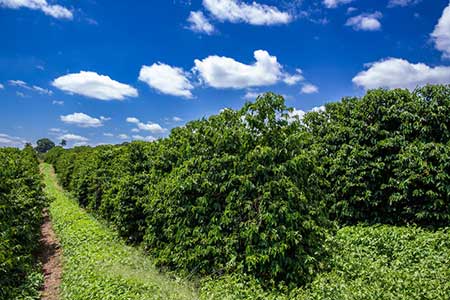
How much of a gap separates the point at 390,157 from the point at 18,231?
35.4 feet

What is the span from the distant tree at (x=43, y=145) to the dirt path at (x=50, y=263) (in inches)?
3995

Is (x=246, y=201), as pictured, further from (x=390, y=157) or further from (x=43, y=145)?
(x=43, y=145)

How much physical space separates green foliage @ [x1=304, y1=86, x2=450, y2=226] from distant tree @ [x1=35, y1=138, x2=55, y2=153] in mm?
109831

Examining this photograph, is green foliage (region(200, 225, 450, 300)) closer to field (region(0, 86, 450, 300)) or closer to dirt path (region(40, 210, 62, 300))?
field (region(0, 86, 450, 300))

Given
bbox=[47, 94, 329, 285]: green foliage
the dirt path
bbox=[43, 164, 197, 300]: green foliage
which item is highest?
bbox=[47, 94, 329, 285]: green foliage

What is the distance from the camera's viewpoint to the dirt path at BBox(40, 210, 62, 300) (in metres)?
7.88

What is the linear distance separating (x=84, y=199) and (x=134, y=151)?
897 centimetres

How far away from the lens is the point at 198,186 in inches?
278

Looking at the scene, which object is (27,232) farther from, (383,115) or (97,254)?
(383,115)

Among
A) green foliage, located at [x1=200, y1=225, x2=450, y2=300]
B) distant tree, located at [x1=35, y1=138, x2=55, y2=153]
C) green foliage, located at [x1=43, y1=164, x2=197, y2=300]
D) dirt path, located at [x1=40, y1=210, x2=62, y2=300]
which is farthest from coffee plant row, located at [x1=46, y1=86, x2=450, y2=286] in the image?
distant tree, located at [x1=35, y1=138, x2=55, y2=153]

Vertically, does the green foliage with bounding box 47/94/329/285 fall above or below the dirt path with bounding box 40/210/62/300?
above

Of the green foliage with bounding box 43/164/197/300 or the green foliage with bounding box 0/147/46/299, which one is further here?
the green foliage with bounding box 0/147/46/299

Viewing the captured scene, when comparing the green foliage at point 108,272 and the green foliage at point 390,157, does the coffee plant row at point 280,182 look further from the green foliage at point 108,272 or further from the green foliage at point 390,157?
the green foliage at point 108,272

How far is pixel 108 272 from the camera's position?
7.31 metres
